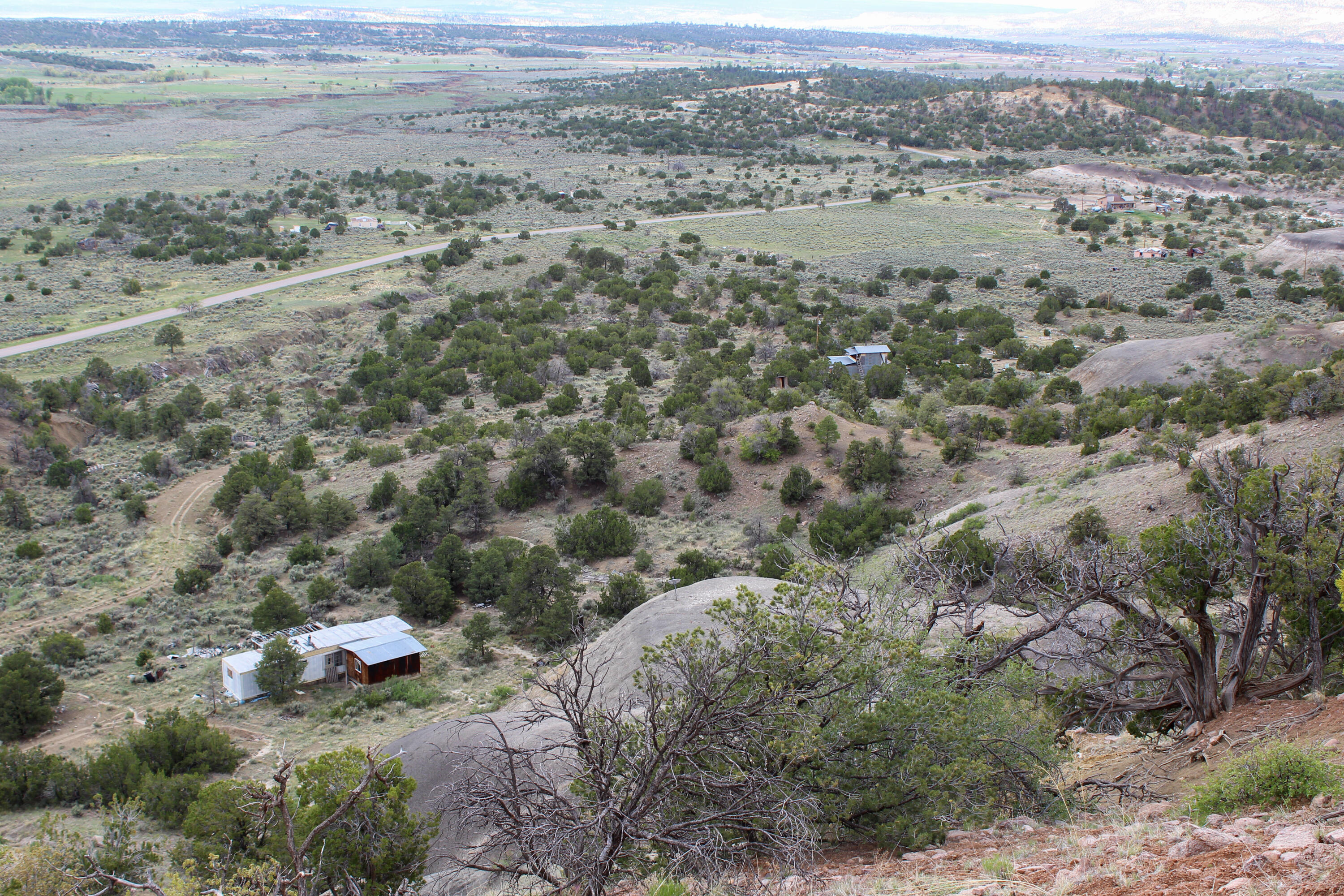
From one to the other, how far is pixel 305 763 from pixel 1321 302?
169 feet

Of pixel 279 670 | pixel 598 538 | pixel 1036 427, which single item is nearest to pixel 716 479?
pixel 598 538

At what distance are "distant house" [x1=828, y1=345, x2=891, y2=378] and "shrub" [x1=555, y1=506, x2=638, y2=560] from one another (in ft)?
50.9

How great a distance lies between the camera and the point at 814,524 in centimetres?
2475

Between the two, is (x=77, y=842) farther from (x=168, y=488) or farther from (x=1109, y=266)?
(x=1109, y=266)

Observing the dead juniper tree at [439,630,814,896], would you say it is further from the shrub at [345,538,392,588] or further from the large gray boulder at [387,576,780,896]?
the shrub at [345,538,392,588]

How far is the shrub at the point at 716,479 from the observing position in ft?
91.2

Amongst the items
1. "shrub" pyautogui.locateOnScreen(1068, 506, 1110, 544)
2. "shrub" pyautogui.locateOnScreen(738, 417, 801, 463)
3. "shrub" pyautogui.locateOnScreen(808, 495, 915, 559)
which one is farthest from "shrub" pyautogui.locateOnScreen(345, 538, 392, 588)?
"shrub" pyautogui.locateOnScreen(1068, 506, 1110, 544)

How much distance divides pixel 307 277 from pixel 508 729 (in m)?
44.8

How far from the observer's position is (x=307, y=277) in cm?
5312

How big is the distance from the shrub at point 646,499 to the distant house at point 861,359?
13.0 meters

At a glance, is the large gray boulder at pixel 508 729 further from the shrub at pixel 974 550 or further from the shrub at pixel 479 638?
the shrub at pixel 974 550

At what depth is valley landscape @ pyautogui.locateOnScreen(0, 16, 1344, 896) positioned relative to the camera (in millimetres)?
8641

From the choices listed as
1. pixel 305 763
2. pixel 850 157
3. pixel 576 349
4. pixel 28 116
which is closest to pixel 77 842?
pixel 305 763

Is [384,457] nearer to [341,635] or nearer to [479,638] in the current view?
[341,635]
